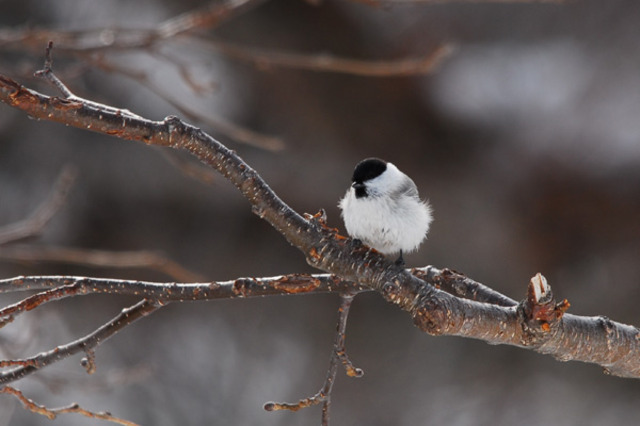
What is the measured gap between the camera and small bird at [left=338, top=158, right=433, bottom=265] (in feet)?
3.24

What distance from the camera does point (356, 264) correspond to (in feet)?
2.47

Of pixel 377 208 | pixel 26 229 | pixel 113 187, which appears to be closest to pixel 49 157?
pixel 113 187

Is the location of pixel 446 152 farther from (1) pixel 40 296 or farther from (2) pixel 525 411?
(1) pixel 40 296

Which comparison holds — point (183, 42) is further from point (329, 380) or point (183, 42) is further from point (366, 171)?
point (329, 380)

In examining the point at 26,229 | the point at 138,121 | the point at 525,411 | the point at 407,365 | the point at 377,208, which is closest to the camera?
the point at 138,121

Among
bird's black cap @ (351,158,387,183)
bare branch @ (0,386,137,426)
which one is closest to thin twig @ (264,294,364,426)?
bare branch @ (0,386,137,426)

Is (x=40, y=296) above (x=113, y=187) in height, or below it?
below

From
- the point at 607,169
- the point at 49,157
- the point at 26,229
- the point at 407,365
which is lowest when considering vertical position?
the point at 26,229

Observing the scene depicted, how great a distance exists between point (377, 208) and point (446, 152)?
2.01m

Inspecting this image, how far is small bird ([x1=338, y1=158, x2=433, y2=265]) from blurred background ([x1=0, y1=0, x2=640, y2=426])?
1.69 m

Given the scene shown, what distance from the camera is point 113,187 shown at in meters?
3.04

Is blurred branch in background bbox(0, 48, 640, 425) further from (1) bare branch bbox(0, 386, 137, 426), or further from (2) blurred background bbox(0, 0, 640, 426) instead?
(2) blurred background bbox(0, 0, 640, 426)

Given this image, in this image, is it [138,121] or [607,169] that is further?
[607,169]

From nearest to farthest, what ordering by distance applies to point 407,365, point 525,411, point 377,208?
point 377,208 < point 525,411 < point 407,365
